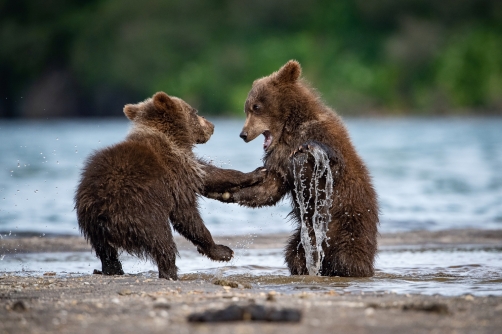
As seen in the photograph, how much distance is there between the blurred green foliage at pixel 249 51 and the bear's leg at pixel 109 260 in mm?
41959

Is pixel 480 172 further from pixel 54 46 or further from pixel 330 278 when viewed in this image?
pixel 54 46

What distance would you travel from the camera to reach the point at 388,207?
1450 cm

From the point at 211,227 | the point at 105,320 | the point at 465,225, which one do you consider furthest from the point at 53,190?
the point at 105,320

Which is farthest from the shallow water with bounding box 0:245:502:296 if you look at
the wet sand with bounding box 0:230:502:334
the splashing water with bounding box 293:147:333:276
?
the wet sand with bounding box 0:230:502:334

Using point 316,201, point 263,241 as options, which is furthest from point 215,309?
point 263,241

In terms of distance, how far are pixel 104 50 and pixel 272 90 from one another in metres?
53.7

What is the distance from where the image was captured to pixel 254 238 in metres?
11.3

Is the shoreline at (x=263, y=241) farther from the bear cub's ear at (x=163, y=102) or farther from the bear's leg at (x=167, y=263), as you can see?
the bear's leg at (x=167, y=263)

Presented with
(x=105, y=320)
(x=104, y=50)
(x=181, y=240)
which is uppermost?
(x=104, y=50)

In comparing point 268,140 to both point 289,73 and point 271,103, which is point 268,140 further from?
point 289,73

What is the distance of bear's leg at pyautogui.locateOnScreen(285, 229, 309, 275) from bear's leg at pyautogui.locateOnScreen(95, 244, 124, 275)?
1.54 metres

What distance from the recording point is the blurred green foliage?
5088 cm

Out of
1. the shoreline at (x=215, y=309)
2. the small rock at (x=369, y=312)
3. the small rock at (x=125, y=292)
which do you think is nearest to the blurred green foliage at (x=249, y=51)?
the shoreline at (x=215, y=309)

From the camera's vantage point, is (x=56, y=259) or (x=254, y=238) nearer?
(x=56, y=259)
